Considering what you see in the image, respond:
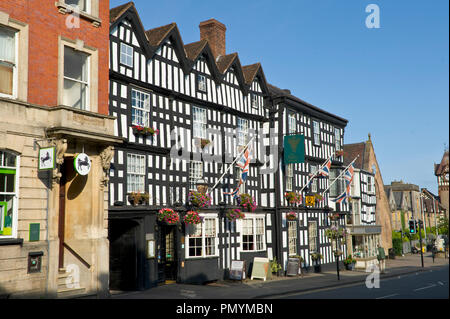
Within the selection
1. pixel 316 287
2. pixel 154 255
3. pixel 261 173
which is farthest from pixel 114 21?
pixel 316 287

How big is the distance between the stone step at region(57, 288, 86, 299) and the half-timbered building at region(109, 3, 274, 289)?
149 inches

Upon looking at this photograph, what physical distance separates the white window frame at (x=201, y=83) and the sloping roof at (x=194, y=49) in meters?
1.04

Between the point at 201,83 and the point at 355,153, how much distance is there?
3134 centimetres

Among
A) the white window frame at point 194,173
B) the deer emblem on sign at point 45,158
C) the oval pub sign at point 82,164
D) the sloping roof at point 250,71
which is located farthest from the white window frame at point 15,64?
the sloping roof at point 250,71

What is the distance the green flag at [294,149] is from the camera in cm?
2730

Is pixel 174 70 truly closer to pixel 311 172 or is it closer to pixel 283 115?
pixel 283 115

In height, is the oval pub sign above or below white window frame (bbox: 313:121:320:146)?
below

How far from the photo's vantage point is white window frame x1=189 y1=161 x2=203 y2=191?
898 inches

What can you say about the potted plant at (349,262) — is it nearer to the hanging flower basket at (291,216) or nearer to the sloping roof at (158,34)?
the hanging flower basket at (291,216)

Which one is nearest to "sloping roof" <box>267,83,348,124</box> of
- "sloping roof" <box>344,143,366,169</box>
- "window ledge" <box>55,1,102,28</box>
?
"sloping roof" <box>344,143,366,169</box>

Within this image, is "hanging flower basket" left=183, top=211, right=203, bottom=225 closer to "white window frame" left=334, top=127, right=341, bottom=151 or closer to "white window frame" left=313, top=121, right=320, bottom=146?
"white window frame" left=313, top=121, right=320, bottom=146

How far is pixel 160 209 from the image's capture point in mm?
20453
